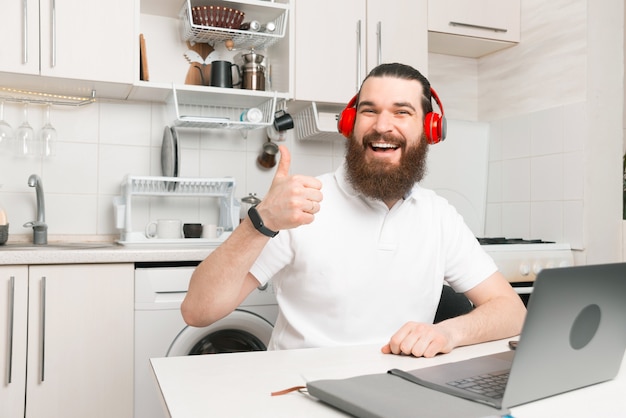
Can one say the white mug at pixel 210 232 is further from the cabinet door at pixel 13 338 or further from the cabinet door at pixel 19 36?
the cabinet door at pixel 19 36

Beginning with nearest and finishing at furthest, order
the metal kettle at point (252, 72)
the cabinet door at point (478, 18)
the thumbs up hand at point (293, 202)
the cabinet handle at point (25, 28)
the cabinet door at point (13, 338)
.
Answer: the thumbs up hand at point (293, 202), the cabinet door at point (13, 338), the cabinet handle at point (25, 28), the metal kettle at point (252, 72), the cabinet door at point (478, 18)

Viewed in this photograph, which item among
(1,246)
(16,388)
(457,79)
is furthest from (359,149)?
(457,79)

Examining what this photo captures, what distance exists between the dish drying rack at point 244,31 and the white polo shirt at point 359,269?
123 cm

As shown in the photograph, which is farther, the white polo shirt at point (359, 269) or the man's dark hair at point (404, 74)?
the man's dark hair at point (404, 74)

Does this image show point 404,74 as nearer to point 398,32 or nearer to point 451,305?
point 451,305

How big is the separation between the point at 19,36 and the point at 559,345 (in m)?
2.13

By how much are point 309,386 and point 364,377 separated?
0.31 feet

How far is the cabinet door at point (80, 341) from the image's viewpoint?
1.94 m

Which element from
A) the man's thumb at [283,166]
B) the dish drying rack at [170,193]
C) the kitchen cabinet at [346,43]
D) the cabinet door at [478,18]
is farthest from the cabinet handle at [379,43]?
the man's thumb at [283,166]

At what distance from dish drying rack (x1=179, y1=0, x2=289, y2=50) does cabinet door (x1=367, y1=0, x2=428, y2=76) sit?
0.42 metres

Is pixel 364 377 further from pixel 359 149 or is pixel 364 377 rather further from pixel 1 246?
pixel 1 246

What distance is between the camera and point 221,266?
127cm

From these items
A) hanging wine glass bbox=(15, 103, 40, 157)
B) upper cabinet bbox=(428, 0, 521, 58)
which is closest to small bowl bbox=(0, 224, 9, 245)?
hanging wine glass bbox=(15, 103, 40, 157)

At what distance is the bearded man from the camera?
128 centimetres
